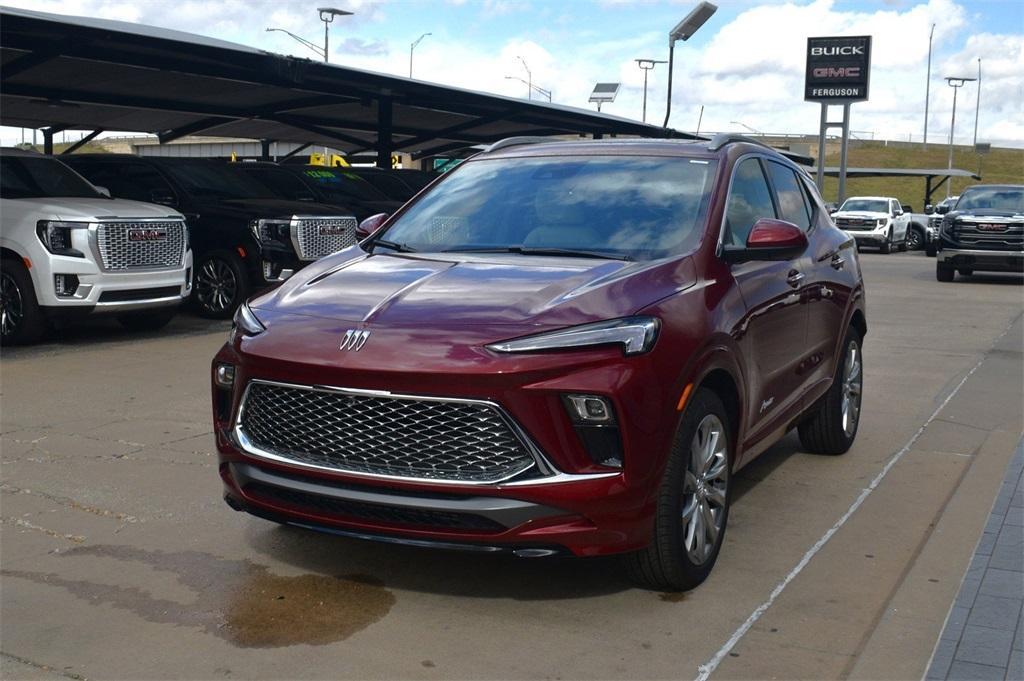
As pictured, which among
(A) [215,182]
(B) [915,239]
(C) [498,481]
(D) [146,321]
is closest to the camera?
(C) [498,481]

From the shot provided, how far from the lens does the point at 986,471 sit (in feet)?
21.9

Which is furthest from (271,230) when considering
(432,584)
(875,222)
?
(875,222)

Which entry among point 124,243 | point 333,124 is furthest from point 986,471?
point 333,124

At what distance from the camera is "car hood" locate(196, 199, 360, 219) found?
13516mm

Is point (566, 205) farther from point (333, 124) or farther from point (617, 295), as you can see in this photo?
point (333, 124)

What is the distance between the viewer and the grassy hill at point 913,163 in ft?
358

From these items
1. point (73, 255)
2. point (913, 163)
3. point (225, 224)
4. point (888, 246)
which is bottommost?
point (888, 246)

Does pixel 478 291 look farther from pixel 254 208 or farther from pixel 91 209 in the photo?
pixel 254 208

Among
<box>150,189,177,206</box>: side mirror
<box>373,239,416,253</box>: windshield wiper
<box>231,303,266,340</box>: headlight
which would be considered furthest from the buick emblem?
<box>150,189,177,206</box>: side mirror

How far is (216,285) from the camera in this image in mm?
13586

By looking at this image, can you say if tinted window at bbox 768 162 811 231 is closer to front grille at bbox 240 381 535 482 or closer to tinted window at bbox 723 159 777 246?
tinted window at bbox 723 159 777 246

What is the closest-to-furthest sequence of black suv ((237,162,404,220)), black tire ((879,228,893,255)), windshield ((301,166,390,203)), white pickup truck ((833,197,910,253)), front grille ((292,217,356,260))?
1. front grille ((292,217,356,260))
2. black suv ((237,162,404,220))
3. windshield ((301,166,390,203))
4. white pickup truck ((833,197,910,253))
5. black tire ((879,228,893,255))

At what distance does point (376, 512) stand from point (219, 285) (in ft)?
32.9

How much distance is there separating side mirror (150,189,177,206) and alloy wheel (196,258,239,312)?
3.03 feet
